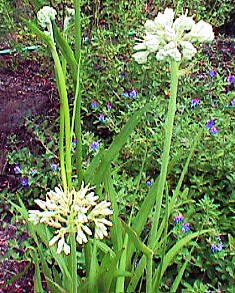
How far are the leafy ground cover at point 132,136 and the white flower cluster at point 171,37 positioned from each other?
214mm

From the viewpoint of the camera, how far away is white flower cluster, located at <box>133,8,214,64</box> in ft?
3.66

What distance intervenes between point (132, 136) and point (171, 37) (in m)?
1.30

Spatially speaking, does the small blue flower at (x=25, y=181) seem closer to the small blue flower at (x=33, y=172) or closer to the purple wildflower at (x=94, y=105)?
the small blue flower at (x=33, y=172)

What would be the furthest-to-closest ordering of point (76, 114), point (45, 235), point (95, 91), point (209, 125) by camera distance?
point (95, 91) → point (209, 125) → point (45, 235) → point (76, 114)

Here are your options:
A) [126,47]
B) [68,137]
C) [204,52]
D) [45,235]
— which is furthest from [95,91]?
[68,137]

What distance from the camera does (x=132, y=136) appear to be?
2.41 m

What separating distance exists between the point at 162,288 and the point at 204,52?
222 cm

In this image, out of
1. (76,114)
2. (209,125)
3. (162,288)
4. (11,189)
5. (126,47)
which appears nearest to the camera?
(76,114)

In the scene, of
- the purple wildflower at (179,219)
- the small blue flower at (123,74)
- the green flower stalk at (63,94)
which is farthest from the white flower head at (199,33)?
the small blue flower at (123,74)

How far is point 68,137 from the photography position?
4.22 feet

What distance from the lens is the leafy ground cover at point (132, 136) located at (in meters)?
1.94

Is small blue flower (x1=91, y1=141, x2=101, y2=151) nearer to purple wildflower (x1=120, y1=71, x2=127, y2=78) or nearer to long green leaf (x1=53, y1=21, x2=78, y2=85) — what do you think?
purple wildflower (x1=120, y1=71, x2=127, y2=78)

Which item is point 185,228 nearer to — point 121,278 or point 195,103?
point 121,278

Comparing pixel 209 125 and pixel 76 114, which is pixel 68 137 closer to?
pixel 76 114
